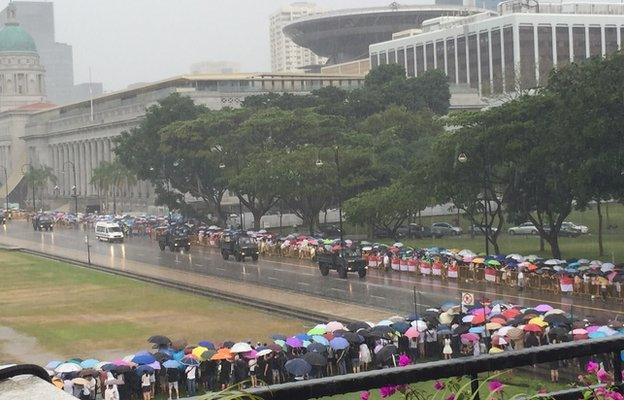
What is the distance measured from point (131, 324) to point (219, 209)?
44.6 meters

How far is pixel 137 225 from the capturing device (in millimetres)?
85688

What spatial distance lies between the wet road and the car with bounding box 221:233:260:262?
60 centimetres

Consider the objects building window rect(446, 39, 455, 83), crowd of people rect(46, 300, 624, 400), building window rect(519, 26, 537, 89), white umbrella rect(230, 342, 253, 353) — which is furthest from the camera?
building window rect(446, 39, 455, 83)

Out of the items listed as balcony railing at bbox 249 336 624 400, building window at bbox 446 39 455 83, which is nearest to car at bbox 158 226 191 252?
balcony railing at bbox 249 336 624 400

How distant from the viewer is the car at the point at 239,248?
58.0m

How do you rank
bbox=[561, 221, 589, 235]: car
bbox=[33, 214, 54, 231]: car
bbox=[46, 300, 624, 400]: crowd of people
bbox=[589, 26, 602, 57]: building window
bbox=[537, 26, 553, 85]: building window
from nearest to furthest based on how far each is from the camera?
bbox=[46, 300, 624, 400]: crowd of people < bbox=[561, 221, 589, 235]: car < bbox=[33, 214, 54, 231]: car < bbox=[537, 26, 553, 85]: building window < bbox=[589, 26, 602, 57]: building window

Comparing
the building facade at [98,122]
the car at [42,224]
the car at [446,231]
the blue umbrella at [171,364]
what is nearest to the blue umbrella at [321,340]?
the blue umbrella at [171,364]

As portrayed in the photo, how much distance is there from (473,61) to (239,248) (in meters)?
76.8

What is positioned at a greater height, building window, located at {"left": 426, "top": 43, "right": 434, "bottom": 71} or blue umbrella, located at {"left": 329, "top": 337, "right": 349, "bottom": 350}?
building window, located at {"left": 426, "top": 43, "right": 434, "bottom": 71}

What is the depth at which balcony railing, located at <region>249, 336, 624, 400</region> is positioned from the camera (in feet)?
11.3

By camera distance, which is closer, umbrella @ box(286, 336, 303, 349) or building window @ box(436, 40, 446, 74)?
umbrella @ box(286, 336, 303, 349)

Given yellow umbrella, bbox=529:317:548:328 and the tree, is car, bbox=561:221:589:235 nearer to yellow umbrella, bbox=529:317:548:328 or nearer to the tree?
the tree

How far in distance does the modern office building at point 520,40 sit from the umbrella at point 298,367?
88.5 meters

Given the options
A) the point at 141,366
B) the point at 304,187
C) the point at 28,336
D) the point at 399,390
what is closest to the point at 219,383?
the point at 141,366
